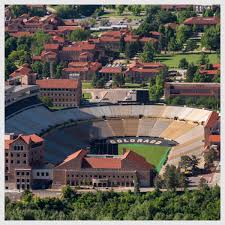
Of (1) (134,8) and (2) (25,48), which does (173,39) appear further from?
(1) (134,8)

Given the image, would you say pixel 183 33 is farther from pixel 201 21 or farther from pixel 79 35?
pixel 79 35

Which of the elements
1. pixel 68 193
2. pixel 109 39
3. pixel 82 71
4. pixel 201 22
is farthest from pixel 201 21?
pixel 68 193

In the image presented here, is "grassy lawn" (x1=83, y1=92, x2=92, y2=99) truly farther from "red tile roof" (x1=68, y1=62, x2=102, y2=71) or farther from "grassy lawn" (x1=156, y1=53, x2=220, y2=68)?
"grassy lawn" (x1=156, y1=53, x2=220, y2=68)

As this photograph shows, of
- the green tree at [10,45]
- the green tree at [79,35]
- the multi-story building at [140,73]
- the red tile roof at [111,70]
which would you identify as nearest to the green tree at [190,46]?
the multi-story building at [140,73]

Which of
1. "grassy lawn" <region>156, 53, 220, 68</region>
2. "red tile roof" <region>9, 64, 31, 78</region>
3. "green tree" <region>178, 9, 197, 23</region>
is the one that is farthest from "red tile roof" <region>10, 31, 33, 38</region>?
"red tile roof" <region>9, 64, 31, 78</region>

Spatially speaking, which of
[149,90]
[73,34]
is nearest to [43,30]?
[73,34]
